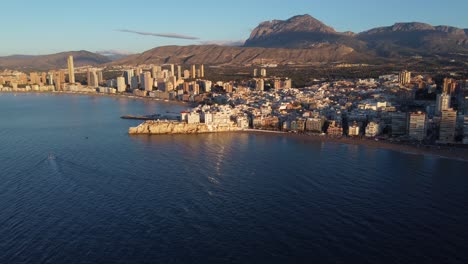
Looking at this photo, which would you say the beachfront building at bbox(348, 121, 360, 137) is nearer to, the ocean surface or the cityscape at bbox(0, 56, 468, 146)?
the cityscape at bbox(0, 56, 468, 146)

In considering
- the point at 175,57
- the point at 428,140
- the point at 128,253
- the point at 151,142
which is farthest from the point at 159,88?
the point at 175,57

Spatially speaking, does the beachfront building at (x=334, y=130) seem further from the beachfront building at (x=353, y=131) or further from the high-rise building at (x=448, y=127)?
the high-rise building at (x=448, y=127)

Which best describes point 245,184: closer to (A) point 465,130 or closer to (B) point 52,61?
(A) point 465,130

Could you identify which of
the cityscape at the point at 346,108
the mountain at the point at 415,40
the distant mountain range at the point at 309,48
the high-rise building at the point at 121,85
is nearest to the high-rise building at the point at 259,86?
the cityscape at the point at 346,108

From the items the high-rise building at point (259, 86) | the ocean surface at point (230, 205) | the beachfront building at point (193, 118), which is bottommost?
the ocean surface at point (230, 205)

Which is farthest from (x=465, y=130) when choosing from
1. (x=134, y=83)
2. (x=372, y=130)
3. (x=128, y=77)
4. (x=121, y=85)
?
(x=128, y=77)

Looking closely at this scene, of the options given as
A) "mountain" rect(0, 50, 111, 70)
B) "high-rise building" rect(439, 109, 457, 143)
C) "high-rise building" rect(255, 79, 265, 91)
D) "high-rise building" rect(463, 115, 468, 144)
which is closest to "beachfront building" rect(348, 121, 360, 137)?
"high-rise building" rect(439, 109, 457, 143)
